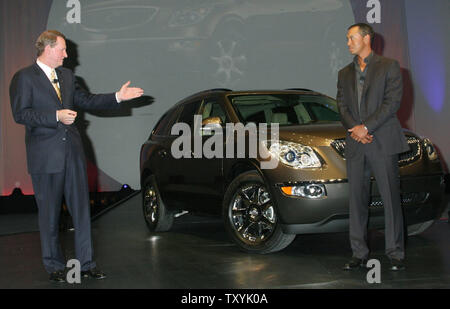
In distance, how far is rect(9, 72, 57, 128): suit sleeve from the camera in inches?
175

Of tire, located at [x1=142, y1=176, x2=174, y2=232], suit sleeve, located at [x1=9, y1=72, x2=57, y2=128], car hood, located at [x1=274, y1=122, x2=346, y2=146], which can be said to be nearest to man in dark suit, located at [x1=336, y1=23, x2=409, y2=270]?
car hood, located at [x1=274, y1=122, x2=346, y2=146]

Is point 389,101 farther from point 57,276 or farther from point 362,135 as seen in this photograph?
point 57,276

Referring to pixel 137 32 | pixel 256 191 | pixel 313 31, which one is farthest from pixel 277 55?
pixel 256 191

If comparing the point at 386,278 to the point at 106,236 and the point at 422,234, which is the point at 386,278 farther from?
the point at 106,236

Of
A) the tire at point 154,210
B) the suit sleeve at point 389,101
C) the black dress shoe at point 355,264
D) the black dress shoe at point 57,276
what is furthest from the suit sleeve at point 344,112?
the tire at point 154,210

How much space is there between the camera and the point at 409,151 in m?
5.56

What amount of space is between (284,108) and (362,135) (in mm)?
1621

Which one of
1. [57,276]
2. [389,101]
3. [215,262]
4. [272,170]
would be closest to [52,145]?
[57,276]

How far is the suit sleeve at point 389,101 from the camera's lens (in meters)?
4.72

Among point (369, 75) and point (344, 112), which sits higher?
point (369, 75)

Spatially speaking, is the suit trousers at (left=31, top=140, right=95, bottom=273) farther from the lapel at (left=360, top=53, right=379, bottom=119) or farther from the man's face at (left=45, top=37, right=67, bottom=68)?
the lapel at (left=360, top=53, right=379, bottom=119)
